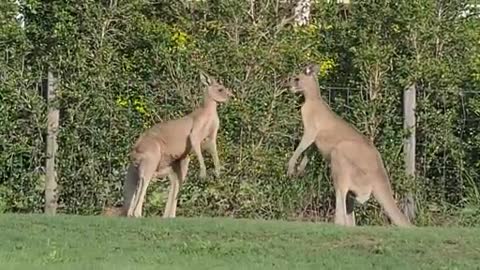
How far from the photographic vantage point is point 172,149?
534 inches

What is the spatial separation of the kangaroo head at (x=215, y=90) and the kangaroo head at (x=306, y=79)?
2.64 feet

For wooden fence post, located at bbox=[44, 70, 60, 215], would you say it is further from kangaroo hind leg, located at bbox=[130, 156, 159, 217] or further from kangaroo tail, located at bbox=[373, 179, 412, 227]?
kangaroo tail, located at bbox=[373, 179, 412, 227]

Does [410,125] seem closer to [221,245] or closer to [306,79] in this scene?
[306,79]

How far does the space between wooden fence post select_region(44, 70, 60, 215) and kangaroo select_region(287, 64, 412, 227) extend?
315 cm

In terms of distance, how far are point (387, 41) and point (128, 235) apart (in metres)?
4.90

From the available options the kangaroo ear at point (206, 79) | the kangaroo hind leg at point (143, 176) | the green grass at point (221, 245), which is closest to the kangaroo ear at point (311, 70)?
the kangaroo ear at point (206, 79)

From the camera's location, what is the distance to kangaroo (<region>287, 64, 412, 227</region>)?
1259 cm

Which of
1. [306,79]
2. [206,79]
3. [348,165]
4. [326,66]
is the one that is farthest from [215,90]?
Result: [348,165]

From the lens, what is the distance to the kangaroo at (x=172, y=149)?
13.4 m

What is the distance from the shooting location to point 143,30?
14.5m

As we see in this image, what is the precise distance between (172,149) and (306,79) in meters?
1.73

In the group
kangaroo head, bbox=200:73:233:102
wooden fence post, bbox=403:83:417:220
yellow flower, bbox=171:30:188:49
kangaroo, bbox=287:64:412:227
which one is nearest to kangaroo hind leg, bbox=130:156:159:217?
kangaroo head, bbox=200:73:233:102

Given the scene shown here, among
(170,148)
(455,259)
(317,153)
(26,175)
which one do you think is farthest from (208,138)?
(455,259)

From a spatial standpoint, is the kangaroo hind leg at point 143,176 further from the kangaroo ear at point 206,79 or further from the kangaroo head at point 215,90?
the kangaroo ear at point 206,79
